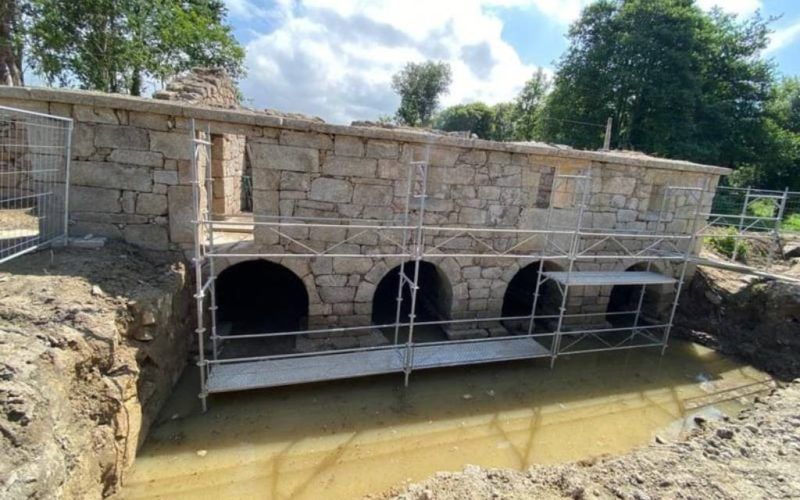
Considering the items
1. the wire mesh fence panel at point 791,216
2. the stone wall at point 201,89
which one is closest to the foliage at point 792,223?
the wire mesh fence panel at point 791,216

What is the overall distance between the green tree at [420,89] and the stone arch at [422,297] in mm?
30246

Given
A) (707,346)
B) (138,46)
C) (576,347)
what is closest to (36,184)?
(576,347)

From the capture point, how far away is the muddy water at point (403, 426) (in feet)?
13.6

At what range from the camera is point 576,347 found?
769cm

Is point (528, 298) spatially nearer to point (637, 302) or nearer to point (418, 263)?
point (637, 302)

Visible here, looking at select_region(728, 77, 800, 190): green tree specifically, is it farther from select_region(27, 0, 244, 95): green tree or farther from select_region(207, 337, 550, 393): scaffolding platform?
select_region(27, 0, 244, 95): green tree

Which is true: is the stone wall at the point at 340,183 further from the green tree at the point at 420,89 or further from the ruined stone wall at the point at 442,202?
the green tree at the point at 420,89

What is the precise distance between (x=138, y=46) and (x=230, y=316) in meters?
11.3

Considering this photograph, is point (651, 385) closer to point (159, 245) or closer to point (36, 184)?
point (159, 245)

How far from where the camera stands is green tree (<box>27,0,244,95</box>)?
11633 mm

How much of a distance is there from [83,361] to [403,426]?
11.8 feet

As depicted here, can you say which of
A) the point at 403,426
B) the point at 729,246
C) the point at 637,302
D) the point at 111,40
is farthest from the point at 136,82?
the point at 729,246

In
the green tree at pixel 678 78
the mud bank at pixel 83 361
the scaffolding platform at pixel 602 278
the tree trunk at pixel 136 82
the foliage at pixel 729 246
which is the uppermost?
the green tree at pixel 678 78

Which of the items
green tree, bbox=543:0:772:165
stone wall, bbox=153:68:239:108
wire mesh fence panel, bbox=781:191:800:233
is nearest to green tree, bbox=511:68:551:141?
green tree, bbox=543:0:772:165
